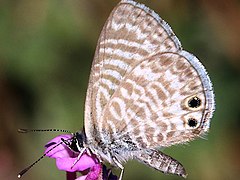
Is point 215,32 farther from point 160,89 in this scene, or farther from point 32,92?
point 160,89

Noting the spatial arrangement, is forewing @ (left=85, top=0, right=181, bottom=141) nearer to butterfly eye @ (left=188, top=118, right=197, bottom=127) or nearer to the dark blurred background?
butterfly eye @ (left=188, top=118, right=197, bottom=127)

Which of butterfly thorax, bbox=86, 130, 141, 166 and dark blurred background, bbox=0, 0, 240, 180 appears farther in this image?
dark blurred background, bbox=0, 0, 240, 180

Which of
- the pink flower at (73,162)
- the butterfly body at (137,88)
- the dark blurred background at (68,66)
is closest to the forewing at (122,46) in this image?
the butterfly body at (137,88)

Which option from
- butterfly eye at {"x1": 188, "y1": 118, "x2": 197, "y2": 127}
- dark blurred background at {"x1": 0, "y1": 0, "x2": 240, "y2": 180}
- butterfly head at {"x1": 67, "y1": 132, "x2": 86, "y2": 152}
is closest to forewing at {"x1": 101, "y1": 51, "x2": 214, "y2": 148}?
butterfly eye at {"x1": 188, "y1": 118, "x2": 197, "y2": 127}

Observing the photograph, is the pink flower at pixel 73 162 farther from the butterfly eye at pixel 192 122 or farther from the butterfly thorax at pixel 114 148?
the butterfly eye at pixel 192 122

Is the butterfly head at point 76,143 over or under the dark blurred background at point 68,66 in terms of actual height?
under
